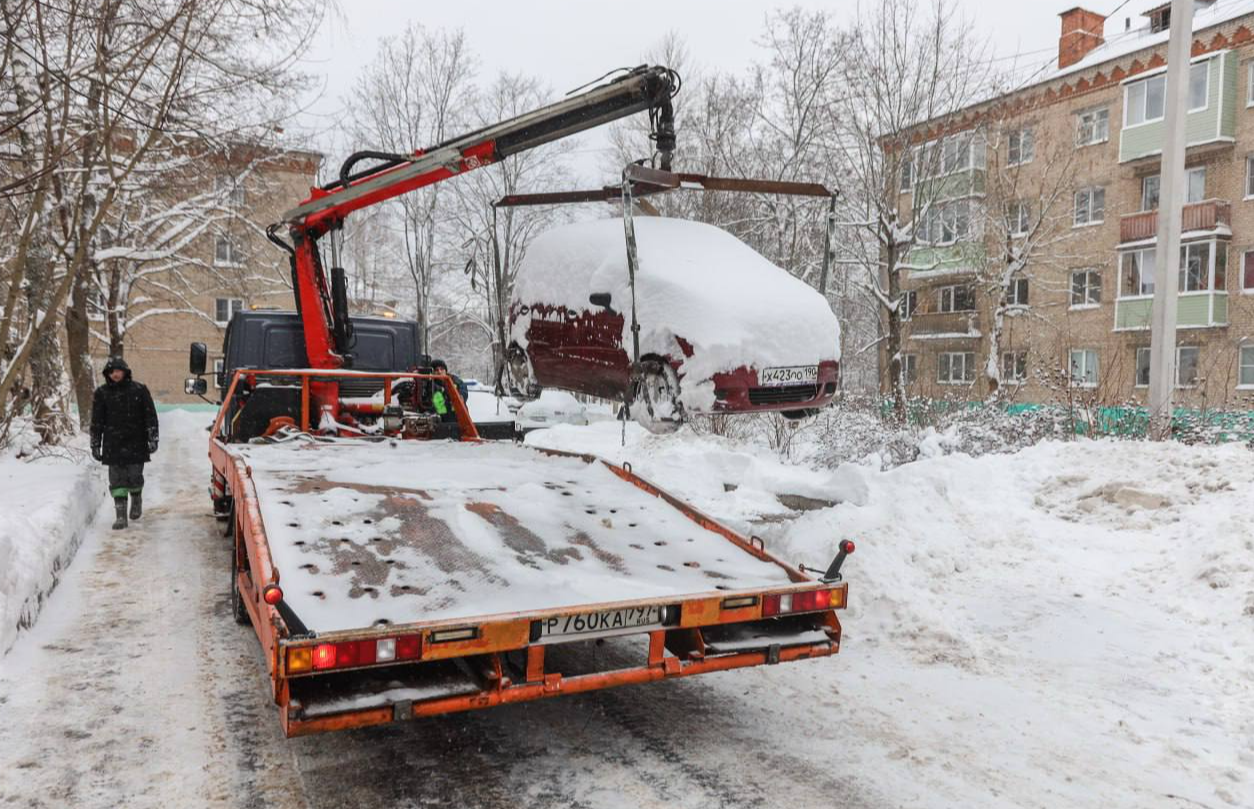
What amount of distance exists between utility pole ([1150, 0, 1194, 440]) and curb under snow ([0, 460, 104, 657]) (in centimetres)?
1025

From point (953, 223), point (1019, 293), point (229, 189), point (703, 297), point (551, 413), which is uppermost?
point (229, 189)

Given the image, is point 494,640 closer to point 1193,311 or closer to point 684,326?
point 684,326

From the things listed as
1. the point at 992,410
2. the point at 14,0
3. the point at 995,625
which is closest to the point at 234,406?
the point at 14,0

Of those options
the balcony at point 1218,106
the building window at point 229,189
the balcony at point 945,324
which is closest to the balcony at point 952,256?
the balcony at point 945,324

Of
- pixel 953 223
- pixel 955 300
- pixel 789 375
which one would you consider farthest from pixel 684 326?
pixel 955 300

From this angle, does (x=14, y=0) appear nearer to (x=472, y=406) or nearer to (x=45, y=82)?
(x=45, y=82)

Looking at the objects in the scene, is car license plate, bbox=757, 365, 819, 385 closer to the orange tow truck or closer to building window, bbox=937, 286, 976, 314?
the orange tow truck

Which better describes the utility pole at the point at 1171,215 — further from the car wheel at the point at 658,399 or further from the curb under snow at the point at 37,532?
the curb under snow at the point at 37,532

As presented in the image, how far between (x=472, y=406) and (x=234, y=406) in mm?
8642

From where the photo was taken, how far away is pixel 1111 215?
2680cm

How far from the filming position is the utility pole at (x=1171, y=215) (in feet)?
31.1

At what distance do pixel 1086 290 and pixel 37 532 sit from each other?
27.4 meters

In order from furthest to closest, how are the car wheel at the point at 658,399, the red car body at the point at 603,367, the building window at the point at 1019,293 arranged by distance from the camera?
the building window at the point at 1019,293 < the car wheel at the point at 658,399 < the red car body at the point at 603,367

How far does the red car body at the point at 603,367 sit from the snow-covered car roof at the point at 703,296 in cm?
8
